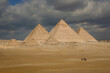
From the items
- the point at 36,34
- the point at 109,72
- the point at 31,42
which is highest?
the point at 36,34

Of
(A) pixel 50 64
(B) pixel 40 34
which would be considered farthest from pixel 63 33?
(A) pixel 50 64

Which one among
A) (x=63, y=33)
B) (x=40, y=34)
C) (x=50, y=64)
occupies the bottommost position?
(x=50, y=64)

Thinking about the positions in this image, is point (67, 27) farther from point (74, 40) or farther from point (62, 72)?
point (62, 72)

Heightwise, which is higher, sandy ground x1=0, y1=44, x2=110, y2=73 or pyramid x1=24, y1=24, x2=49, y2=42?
pyramid x1=24, y1=24, x2=49, y2=42

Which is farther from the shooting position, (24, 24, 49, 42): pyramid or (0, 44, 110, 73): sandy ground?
(24, 24, 49, 42): pyramid

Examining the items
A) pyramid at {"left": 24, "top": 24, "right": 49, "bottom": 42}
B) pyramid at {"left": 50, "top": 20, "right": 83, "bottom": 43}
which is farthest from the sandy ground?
pyramid at {"left": 50, "top": 20, "right": 83, "bottom": 43}

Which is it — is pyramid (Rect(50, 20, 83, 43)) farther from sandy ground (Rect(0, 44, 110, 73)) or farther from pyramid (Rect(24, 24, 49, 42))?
sandy ground (Rect(0, 44, 110, 73))

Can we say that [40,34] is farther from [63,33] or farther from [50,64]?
[50,64]

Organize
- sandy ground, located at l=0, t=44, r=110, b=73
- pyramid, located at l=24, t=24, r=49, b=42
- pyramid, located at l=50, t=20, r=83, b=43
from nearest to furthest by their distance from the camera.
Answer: sandy ground, located at l=0, t=44, r=110, b=73, pyramid, located at l=24, t=24, r=49, b=42, pyramid, located at l=50, t=20, r=83, b=43

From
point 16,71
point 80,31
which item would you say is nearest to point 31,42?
point 16,71

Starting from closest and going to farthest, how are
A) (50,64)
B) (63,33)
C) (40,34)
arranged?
(50,64)
(40,34)
(63,33)

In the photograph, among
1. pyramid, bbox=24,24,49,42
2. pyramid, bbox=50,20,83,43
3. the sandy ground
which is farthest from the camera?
pyramid, bbox=50,20,83,43
